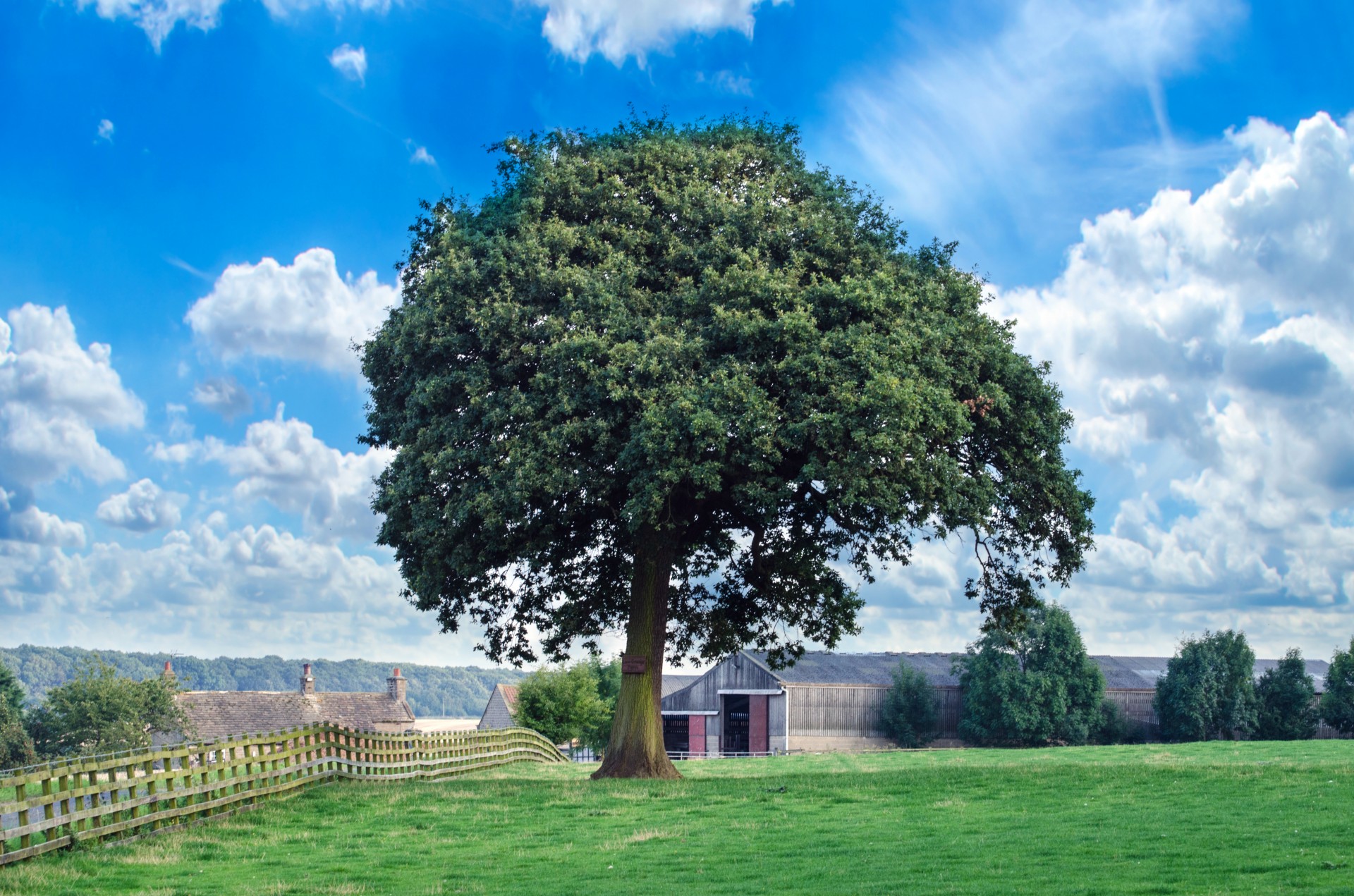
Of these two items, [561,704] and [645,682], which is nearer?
[645,682]

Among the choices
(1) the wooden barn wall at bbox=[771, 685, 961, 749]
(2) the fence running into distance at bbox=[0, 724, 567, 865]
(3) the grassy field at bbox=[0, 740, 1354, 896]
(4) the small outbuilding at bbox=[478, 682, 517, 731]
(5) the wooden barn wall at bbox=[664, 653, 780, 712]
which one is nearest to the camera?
(3) the grassy field at bbox=[0, 740, 1354, 896]

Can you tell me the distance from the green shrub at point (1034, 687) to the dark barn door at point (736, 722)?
15.4 metres

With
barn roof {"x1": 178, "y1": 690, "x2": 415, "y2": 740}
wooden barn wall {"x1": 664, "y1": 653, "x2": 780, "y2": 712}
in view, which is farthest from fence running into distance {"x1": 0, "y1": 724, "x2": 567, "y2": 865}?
barn roof {"x1": 178, "y1": 690, "x2": 415, "y2": 740}

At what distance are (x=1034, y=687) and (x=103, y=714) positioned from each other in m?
64.5

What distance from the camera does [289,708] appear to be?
89.0 metres

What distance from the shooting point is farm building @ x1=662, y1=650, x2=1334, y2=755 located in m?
77.4

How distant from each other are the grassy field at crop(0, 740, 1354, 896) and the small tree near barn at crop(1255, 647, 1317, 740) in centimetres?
6403

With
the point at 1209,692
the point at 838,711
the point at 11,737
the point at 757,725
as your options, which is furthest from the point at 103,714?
the point at 1209,692

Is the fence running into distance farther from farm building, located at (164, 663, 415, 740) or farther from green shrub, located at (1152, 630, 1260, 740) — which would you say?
green shrub, located at (1152, 630, 1260, 740)

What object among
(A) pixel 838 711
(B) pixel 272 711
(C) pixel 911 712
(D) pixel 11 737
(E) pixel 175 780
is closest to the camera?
(E) pixel 175 780

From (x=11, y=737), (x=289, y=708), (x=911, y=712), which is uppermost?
(x=911, y=712)

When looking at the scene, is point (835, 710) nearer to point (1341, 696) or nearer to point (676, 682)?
point (676, 682)

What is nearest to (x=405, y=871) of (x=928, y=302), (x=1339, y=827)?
(x=1339, y=827)

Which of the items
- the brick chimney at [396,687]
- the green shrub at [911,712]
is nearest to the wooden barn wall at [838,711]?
the green shrub at [911,712]
